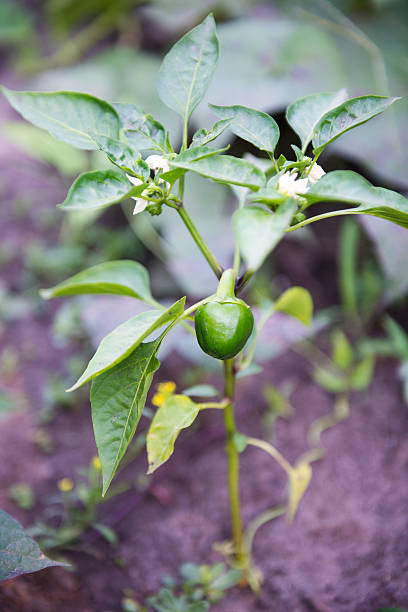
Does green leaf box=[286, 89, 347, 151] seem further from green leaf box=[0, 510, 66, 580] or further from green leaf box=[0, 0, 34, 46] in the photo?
green leaf box=[0, 0, 34, 46]

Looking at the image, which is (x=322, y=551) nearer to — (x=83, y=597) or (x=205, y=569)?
(x=205, y=569)

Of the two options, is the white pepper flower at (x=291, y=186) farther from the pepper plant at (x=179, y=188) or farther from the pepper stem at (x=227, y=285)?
the pepper stem at (x=227, y=285)

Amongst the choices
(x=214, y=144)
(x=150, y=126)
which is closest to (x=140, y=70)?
(x=214, y=144)

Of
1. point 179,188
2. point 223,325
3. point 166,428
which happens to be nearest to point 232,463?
point 166,428

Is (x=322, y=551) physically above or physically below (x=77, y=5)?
below

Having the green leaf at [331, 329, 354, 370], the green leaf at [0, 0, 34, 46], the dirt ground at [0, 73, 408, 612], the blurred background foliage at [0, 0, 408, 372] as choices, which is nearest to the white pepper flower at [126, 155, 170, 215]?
the blurred background foliage at [0, 0, 408, 372]

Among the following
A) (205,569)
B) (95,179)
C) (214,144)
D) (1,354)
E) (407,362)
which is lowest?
(1,354)

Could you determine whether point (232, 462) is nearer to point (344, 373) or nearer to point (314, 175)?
point (314, 175)
